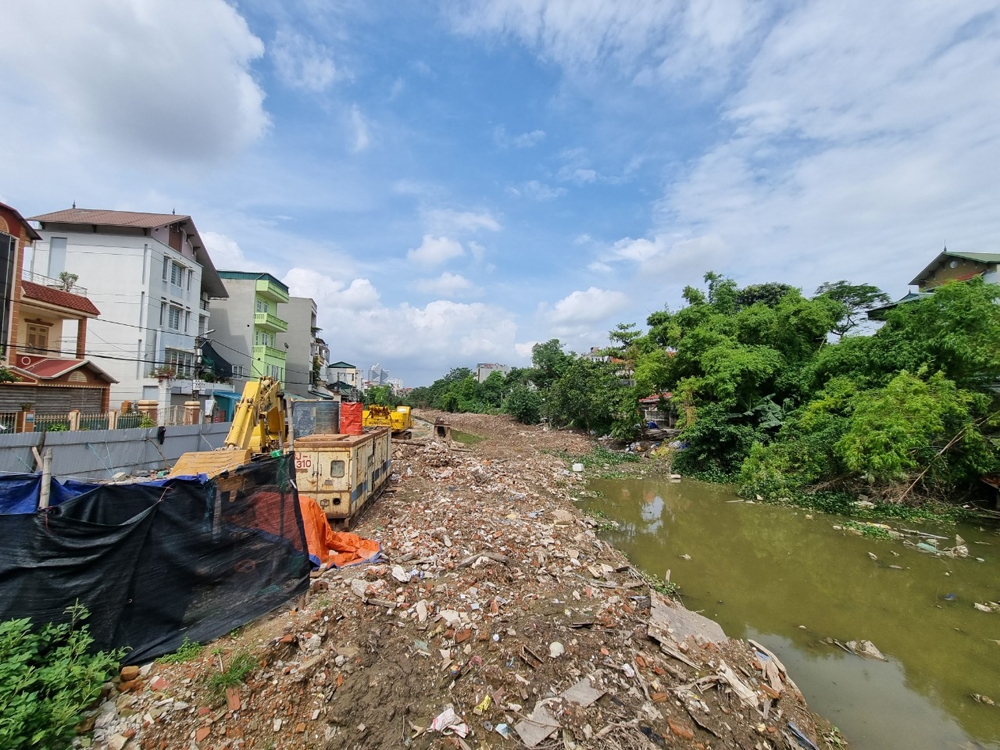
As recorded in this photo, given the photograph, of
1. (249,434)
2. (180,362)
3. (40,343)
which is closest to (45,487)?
(249,434)

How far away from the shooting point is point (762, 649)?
5.27 metres

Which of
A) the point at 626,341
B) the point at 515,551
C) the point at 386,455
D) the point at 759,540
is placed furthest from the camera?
the point at 626,341

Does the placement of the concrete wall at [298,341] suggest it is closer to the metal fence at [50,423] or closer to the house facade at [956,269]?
the metal fence at [50,423]

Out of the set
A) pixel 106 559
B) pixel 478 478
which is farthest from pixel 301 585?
pixel 478 478

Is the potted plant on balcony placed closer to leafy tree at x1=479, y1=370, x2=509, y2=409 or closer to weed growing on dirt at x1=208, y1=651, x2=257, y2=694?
weed growing on dirt at x1=208, y1=651, x2=257, y2=694

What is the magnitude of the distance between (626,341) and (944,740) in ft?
88.4

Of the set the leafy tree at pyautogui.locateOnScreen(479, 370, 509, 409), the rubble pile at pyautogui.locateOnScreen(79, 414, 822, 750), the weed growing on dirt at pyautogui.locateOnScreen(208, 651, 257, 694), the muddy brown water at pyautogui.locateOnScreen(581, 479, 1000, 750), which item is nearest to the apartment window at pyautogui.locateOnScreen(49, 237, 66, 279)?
the rubble pile at pyautogui.locateOnScreen(79, 414, 822, 750)

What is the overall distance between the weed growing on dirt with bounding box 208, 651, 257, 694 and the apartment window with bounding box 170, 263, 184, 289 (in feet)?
79.9

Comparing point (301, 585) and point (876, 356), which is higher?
point (876, 356)

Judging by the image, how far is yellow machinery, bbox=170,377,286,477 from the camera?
6.75 metres

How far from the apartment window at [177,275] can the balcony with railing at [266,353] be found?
7058mm

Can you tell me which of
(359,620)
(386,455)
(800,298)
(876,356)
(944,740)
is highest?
(800,298)

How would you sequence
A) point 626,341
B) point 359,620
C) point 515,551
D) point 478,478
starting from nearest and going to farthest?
1. point 359,620
2. point 515,551
3. point 478,478
4. point 626,341

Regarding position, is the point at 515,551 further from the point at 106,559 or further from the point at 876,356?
the point at 876,356
